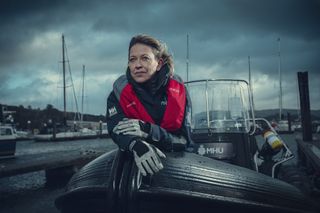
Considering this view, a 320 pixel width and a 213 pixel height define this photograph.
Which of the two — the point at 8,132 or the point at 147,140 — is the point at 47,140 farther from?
the point at 147,140

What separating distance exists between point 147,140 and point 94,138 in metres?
73.2

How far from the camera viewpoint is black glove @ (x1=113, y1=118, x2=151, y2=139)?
252 cm

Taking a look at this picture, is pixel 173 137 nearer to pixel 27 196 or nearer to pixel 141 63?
pixel 141 63

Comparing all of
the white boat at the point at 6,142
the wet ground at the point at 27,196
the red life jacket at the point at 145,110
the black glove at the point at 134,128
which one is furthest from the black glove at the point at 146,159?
the white boat at the point at 6,142

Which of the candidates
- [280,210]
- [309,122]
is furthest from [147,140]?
[309,122]

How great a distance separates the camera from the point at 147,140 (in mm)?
2629

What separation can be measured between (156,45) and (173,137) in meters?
0.87

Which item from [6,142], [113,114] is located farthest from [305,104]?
[6,142]

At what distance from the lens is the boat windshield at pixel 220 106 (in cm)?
523

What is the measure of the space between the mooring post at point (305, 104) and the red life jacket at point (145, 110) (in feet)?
46.7

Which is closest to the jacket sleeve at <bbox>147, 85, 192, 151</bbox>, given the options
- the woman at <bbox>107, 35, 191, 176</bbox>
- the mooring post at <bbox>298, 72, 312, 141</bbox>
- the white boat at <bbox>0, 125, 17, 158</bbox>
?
the woman at <bbox>107, 35, 191, 176</bbox>

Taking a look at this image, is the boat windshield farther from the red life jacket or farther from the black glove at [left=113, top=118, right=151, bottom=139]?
the black glove at [left=113, top=118, right=151, bottom=139]

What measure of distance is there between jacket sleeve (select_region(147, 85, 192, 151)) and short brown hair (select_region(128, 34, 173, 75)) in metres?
0.45

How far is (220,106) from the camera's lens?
5242 mm
